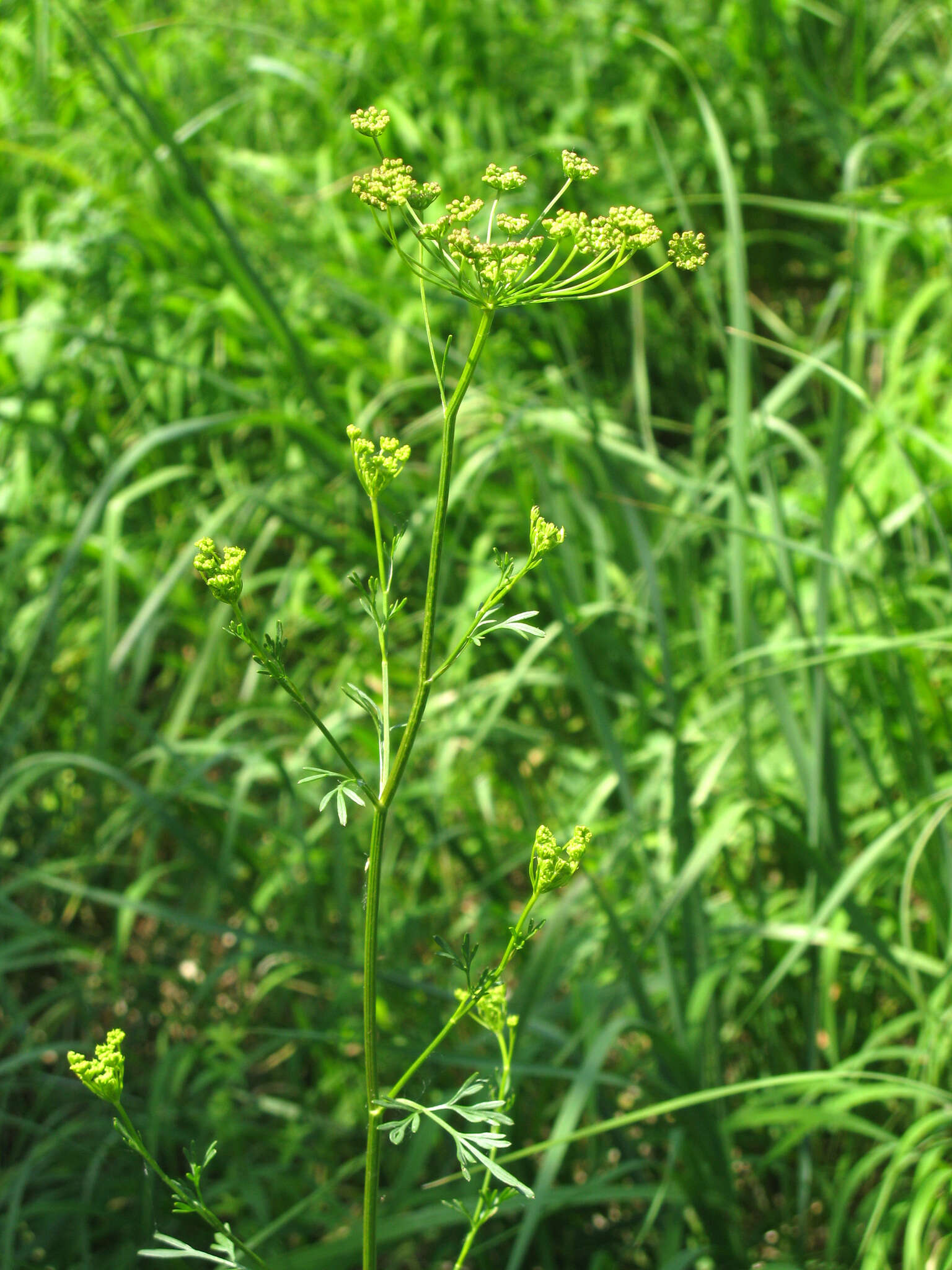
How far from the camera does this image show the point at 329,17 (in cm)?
312

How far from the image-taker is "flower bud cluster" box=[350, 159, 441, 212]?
0.57 metres

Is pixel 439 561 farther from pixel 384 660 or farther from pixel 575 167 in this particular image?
pixel 575 167

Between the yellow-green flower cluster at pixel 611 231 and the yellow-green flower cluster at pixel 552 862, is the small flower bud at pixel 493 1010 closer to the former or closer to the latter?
the yellow-green flower cluster at pixel 552 862

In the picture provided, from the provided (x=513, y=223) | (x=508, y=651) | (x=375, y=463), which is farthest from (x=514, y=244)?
(x=508, y=651)

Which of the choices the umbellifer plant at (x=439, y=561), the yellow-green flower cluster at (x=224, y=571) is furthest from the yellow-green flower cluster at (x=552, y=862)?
the yellow-green flower cluster at (x=224, y=571)

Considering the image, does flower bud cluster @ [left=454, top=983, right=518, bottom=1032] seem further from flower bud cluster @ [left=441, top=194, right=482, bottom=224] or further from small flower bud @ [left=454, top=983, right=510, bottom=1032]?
flower bud cluster @ [left=441, top=194, right=482, bottom=224]

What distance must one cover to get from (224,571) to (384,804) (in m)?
0.15

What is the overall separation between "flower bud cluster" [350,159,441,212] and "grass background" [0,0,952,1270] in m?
0.80

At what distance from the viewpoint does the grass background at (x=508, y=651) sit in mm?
1441

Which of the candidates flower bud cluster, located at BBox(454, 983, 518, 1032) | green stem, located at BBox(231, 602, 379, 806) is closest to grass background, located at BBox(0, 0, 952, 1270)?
flower bud cluster, located at BBox(454, 983, 518, 1032)

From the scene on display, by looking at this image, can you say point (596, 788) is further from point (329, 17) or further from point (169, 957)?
point (329, 17)

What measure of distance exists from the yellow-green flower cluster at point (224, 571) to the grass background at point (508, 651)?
0.80 meters

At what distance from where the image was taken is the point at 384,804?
1.92ft

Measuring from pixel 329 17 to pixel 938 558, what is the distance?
7.70 feet
